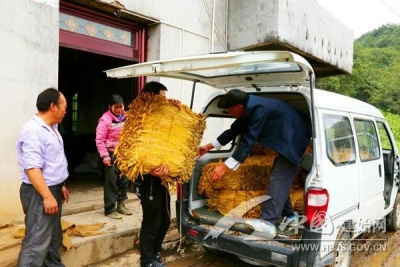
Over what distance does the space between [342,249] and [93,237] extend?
2639 mm

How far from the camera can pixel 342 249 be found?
11.1ft

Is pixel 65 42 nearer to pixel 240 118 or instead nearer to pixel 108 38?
pixel 108 38

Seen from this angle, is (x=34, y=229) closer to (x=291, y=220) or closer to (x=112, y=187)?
(x=112, y=187)

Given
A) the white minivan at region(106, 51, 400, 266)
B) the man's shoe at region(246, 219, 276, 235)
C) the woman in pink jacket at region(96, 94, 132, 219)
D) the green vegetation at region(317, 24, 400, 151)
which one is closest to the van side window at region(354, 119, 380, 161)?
the white minivan at region(106, 51, 400, 266)

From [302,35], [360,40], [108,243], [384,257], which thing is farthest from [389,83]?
[108,243]

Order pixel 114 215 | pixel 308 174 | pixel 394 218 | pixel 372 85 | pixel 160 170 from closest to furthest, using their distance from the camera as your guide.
→ pixel 160 170 < pixel 308 174 < pixel 114 215 < pixel 394 218 < pixel 372 85

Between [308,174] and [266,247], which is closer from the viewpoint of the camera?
[266,247]

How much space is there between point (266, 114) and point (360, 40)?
58.3m

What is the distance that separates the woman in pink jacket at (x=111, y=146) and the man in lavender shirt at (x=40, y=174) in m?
1.41

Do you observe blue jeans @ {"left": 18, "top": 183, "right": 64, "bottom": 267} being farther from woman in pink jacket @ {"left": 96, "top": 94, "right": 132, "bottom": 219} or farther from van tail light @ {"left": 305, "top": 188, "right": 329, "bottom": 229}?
van tail light @ {"left": 305, "top": 188, "right": 329, "bottom": 229}

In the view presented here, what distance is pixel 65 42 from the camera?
16.4ft

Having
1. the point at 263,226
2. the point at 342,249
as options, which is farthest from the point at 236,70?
the point at 342,249

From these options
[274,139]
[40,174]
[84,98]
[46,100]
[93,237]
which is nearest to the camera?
[40,174]

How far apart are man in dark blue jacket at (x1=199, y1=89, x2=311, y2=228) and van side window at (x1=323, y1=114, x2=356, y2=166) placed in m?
0.29
